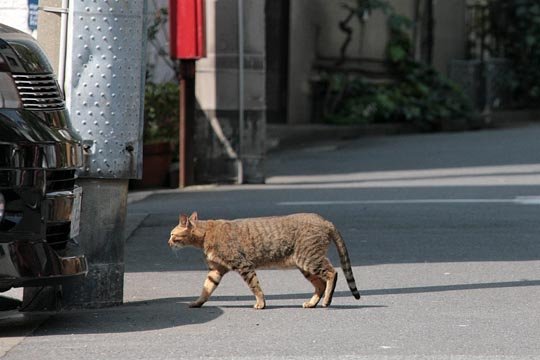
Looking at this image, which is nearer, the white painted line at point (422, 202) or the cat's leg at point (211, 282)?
the cat's leg at point (211, 282)

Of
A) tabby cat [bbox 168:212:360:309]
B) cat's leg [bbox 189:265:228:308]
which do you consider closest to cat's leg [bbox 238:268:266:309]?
tabby cat [bbox 168:212:360:309]

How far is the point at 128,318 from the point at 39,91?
1.55m

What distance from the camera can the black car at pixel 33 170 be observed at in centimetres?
688

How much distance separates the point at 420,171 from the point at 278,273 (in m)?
7.99

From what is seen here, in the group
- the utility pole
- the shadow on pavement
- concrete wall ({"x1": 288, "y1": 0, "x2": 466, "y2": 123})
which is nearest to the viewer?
the shadow on pavement

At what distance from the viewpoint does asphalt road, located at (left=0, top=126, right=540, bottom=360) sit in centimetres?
698

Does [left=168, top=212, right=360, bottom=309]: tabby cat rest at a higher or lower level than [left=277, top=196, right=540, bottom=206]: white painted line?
higher

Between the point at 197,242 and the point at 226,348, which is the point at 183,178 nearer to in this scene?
the point at 197,242

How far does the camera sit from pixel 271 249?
26.9ft

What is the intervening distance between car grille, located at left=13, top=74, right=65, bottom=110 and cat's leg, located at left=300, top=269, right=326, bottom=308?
6.46 feet

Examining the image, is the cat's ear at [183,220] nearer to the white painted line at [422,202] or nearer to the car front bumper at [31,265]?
the car front bumper at [31,265]

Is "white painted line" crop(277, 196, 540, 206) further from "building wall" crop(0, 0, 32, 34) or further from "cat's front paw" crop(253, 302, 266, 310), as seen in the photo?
"cat's front paw" crop(253, 302, 266, 310)

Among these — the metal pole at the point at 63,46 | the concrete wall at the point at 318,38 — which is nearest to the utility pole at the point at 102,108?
the metal pole at the point at 63,46

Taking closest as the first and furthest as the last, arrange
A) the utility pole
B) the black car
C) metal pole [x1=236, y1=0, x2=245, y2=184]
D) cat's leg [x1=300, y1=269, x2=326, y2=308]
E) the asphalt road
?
the black car, the asphalt road, the utility pole, cat's leg [x1=300, y1=269, x2=326, y2=308], metal pole [x1=236, y1=0, x2=245, y2=184]
